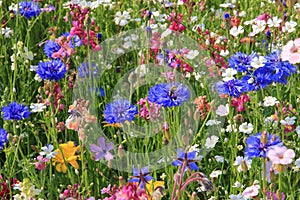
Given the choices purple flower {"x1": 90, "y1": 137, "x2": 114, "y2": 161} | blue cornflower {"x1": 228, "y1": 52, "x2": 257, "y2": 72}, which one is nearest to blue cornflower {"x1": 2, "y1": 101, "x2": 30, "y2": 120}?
purple flower {"x1": 90, "y1": 137, "x2": 114, "y2": 161}

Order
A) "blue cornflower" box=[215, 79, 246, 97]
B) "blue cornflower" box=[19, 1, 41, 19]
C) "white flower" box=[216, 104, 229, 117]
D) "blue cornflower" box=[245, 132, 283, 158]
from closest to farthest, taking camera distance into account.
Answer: "blue cornflower" box=[245, 132, 283, 158] → "blue cornflower" box=[215, 79, 246, 97] → "white flower" box=[216, 104, 229, 117] → "blue cornflower" box=[19, 1, 41, 19]

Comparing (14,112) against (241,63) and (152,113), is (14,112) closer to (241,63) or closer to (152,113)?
(152,113)

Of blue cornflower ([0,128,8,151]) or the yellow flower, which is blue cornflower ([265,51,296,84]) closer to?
the yellow flower

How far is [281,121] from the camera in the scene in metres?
1.86

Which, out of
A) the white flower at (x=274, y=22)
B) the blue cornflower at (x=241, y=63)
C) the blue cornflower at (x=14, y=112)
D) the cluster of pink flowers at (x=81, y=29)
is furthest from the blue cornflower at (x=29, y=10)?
the blue cornflower at (x=241, y=63)

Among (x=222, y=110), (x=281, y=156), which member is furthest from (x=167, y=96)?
(x=281, y=156)

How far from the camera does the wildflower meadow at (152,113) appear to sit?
1691mm

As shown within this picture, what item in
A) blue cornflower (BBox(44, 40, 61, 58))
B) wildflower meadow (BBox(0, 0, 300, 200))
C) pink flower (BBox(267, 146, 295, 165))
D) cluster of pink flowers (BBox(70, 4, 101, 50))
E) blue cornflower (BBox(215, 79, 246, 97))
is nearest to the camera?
pink flower (BBox(267, 146, 295, 165))

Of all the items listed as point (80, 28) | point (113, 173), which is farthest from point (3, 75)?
point (113, 173)

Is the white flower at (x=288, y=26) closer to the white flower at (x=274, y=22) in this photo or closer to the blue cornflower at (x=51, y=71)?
the white flower at (x=274, y=22)

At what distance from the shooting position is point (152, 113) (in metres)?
1.95

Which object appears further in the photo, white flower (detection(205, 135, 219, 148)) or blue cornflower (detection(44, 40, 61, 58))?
blue cornflower (detection(44, 40, 61, 58))

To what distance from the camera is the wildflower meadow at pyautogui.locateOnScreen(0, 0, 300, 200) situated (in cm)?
169

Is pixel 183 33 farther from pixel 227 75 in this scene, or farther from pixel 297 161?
pixel 297 161
